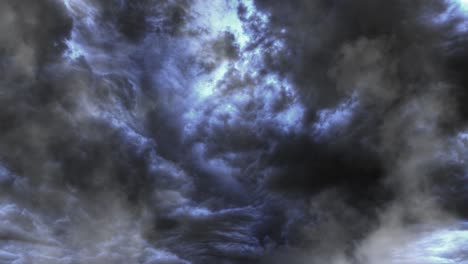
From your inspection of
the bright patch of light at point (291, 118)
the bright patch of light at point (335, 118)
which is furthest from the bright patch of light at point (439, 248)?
the bright patch of light at point (291, 118)

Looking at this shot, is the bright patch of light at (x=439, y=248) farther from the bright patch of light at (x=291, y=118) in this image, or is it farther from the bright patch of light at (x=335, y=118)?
the bright patch of light at (x=291, y=118)

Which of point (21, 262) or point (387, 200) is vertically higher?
point (387, 200)

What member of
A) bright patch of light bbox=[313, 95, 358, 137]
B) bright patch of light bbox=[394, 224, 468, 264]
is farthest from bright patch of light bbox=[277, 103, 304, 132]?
bright patch of light bbox=[394, 224, 468, 264]

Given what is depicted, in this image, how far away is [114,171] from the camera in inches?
476

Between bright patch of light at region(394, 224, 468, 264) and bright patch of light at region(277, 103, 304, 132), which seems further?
bright patch of light at region(394, 224, 468, 264)

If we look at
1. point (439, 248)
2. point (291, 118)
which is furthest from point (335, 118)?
point (439, 248)

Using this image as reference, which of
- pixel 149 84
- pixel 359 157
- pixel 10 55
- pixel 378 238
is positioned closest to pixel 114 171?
pixel 149 84

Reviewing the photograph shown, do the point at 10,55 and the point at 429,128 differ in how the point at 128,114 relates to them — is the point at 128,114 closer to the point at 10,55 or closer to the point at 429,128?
the point at 10,55

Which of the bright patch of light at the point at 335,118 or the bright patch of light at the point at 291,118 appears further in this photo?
the bright patch of light at the point at 291,118

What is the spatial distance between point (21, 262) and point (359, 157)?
14.8 metres

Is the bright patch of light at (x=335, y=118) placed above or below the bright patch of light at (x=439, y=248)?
above

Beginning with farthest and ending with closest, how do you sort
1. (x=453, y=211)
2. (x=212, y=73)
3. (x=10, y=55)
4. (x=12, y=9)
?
(x=453, y=211) → (x=212, y=73) → (x=10, y=55) → (x=12, y=9)

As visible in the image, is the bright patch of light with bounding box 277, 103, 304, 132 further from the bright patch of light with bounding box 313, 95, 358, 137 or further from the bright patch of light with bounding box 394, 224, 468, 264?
the bright patch of light with bounding box 394, 224, 468, 264

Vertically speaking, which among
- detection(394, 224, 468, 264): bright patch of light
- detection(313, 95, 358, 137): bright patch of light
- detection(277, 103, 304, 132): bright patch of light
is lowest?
detection(394, 224, 468, 264): bright patch of light
